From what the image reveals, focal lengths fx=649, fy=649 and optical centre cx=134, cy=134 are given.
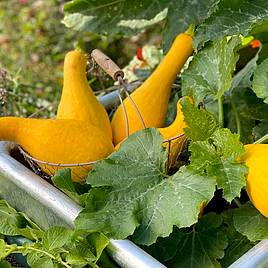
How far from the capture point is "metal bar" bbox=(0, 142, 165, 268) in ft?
2.16

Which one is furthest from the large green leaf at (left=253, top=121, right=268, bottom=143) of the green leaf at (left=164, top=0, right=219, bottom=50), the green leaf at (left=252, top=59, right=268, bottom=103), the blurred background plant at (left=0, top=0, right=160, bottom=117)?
the blurred background plant at (left=0, top=0, right=160, bottom=117)

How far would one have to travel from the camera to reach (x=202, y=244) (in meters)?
0.76

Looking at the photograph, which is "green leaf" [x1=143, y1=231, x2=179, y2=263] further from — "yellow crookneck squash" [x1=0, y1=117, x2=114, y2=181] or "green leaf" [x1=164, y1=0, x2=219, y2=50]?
"green leaf" [x1=164, y1=0, x2=219, y2=50]

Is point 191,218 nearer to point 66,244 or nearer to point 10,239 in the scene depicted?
point 66,244

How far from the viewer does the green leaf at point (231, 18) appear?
815mm

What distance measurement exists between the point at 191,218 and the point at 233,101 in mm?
314

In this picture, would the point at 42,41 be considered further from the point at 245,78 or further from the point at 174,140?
the point at 174,140

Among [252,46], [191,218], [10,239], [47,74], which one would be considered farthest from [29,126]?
[47,74]

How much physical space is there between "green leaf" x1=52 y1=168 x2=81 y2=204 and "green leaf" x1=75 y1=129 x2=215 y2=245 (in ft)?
0.10

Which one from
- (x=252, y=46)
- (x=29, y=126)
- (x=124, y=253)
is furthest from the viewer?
(x=252, y=46)

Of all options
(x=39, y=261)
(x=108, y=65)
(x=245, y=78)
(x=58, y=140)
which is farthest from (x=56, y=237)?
(x=245, y=78)

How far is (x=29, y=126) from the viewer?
0.82 metres

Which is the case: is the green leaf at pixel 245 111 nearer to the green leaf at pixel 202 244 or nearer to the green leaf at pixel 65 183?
the green leaf at pixel 202 244

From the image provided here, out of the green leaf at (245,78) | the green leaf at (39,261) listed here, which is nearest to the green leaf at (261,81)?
the green leaf at (245,78)
